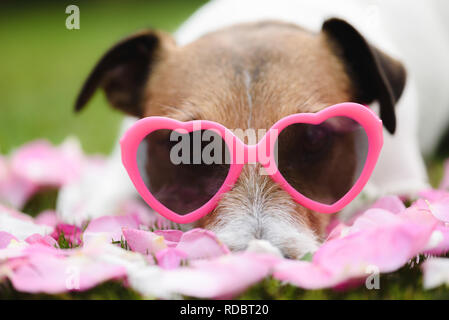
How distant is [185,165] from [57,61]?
5.71 m

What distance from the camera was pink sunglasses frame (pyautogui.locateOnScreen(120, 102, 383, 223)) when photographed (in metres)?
1.61

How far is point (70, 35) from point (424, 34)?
6.40 metres

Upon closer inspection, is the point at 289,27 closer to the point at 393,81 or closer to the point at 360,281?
the point at 393,81

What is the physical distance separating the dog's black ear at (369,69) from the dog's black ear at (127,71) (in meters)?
0.76

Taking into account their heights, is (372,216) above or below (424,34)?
below

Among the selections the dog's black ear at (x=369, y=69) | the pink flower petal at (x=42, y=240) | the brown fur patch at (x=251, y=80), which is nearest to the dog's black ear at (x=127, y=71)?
the brown fur patch at (x=251, y=80)

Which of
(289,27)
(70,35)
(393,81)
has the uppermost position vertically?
(70,35)

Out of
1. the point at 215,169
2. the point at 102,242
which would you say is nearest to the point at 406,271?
the point at 215,169

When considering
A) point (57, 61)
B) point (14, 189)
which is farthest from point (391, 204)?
point (57, 61)

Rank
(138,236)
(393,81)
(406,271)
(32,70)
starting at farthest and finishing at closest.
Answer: (32,70) → (393,81) → (138,236) → (406,271)

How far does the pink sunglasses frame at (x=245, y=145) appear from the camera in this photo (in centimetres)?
161

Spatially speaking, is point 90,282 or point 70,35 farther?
point 70,35

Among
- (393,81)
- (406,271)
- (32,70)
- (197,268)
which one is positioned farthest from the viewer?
(32,70)

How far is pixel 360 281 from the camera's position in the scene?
1.30 metres
